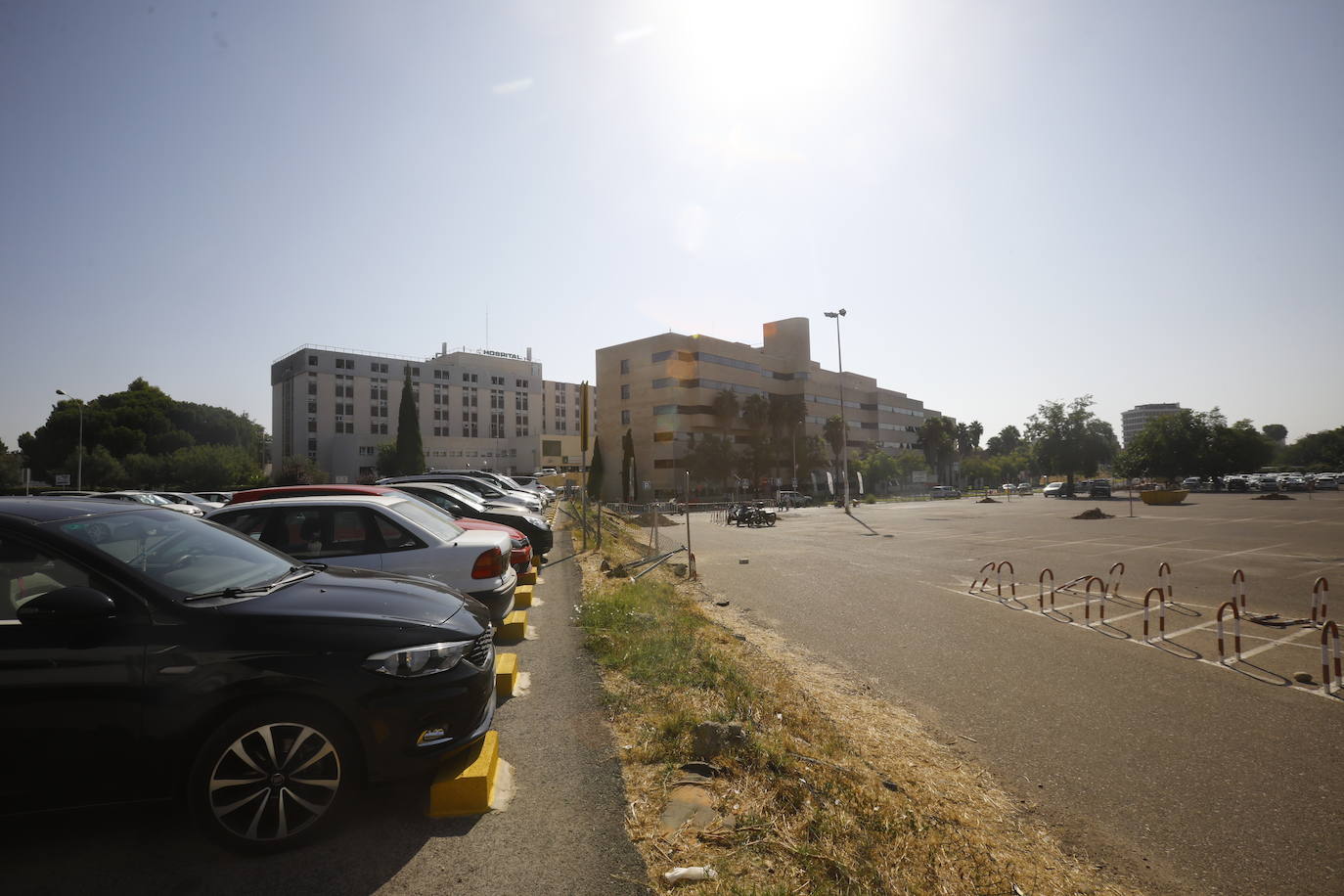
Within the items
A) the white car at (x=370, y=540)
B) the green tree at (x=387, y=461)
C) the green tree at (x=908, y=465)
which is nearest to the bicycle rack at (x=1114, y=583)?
the white car at (x=370, y=540)

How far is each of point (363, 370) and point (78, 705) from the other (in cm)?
9316

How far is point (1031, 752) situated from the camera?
16.4 feet

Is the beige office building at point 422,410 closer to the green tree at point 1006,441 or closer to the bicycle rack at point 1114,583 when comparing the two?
the bicycle rack at point 1114,583

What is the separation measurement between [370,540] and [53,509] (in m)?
2.99

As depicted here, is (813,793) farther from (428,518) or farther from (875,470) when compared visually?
(875,470)

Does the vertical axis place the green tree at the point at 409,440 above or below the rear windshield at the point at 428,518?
above

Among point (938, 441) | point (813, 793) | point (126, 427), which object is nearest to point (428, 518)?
point (813, 793)

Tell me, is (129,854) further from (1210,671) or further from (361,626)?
(1210,671)

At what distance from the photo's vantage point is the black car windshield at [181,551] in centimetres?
308

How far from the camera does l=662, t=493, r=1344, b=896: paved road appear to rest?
3.82 m

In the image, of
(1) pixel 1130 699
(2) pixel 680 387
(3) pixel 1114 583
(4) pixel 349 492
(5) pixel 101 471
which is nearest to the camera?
(1) pixel 1130 699

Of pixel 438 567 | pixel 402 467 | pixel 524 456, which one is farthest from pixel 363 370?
pixel 438 567

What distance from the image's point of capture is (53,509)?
3.24 metres

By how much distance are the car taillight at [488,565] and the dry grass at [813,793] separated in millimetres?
1407
